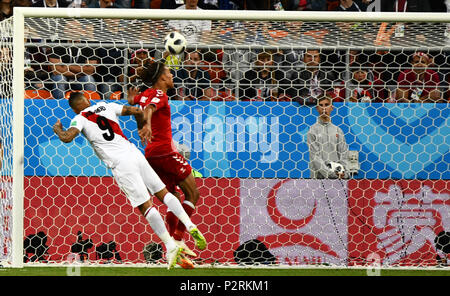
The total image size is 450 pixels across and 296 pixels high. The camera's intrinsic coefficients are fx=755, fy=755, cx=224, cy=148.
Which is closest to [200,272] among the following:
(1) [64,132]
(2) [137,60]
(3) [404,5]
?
(1) [64,132]

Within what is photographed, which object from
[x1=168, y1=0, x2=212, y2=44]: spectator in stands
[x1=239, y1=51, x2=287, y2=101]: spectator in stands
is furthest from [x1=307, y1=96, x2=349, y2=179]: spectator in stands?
[x1=168, y1=0, x2=212, y2=44]: spectator in stands

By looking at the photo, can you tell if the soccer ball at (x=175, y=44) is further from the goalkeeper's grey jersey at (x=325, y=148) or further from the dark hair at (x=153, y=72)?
the goalkeeper's grey jersey at (x=325, y=148)

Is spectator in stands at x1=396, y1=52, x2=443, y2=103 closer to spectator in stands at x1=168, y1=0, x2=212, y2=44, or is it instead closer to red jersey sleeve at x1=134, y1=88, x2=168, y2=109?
spectator in stands at x1=168, y1=0, x2=212, y2=44

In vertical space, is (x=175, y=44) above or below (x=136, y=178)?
above

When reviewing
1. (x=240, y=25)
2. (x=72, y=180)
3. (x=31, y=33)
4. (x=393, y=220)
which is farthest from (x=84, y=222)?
(x=393, y=220)

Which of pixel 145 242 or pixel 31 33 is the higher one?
pixel 31 33

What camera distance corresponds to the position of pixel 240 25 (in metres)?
6.39

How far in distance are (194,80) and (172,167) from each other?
1471 mm

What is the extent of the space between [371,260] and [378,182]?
2.49ft

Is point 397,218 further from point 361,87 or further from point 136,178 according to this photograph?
point 136,178

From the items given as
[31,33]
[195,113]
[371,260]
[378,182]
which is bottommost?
[371,260]

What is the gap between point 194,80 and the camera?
293 inches

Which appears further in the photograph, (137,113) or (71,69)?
(71,69)

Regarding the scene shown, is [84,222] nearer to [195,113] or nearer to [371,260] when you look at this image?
[195,113]
